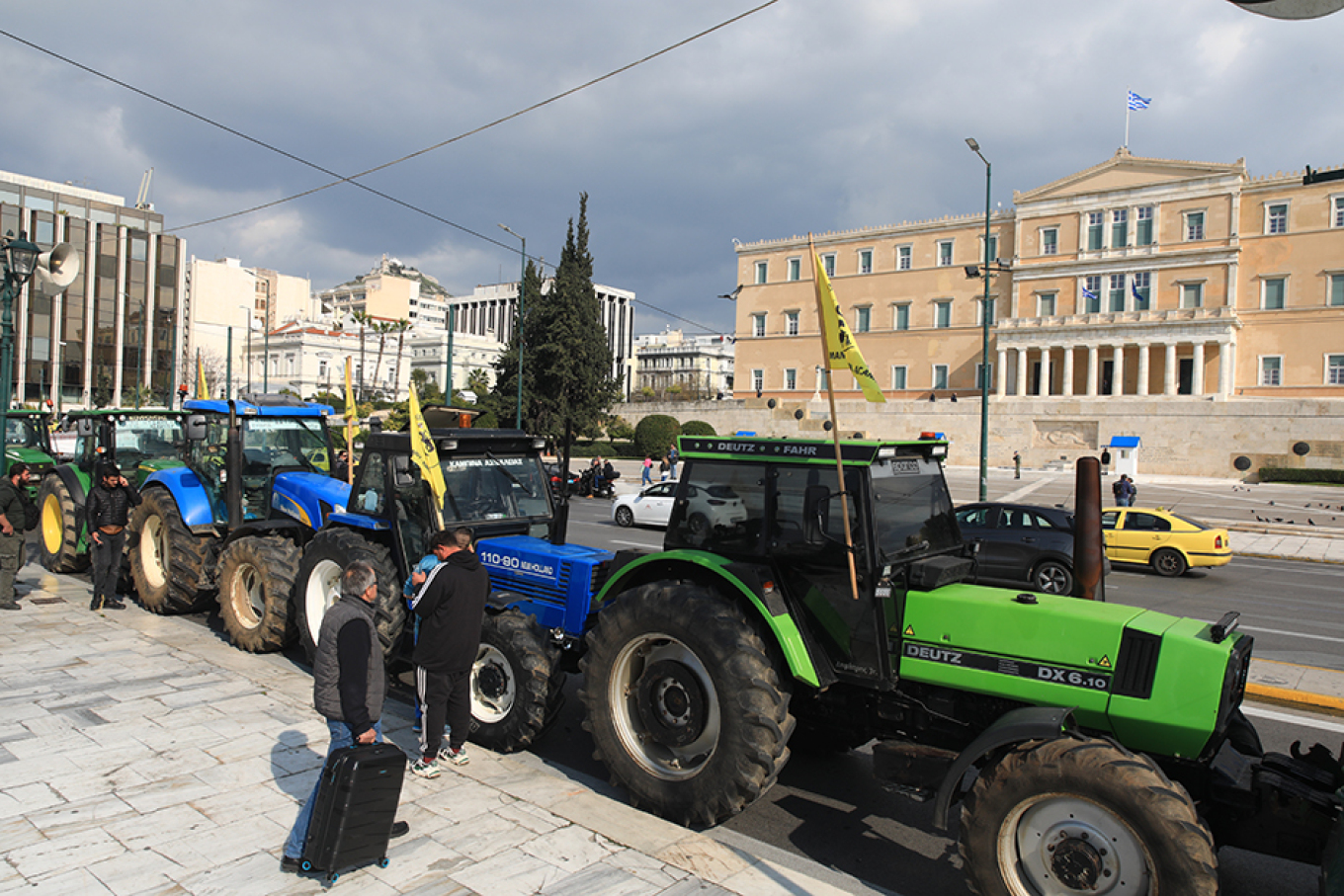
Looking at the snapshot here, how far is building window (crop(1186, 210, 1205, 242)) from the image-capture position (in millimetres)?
55438

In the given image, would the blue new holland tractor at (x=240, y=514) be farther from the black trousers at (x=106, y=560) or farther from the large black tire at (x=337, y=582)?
the large black tire at (x=337, y=582)

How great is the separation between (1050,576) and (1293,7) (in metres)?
13.4

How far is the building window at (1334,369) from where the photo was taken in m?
52.5

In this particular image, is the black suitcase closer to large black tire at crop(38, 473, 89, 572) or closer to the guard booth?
large black tire at crop(38, 473, 89, 572)

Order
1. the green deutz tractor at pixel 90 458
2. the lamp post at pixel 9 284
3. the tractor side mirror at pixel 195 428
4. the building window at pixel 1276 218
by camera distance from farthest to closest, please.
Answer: the building window at pixel 1276 218
the lamp post at pixel 9 284
the green deutz tractor at pixel 90 458
the tractor side mirror at pixel 195 428

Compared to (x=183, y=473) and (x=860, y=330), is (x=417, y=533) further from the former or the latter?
(x=860, y=330)

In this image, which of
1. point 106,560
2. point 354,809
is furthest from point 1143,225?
point 354,809

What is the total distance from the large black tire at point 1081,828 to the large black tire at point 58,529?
13432 millimetres

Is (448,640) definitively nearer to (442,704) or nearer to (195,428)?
(442,704)

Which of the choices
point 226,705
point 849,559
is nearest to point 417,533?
point 226,705

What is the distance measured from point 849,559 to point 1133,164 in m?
65.1

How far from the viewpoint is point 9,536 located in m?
9.99

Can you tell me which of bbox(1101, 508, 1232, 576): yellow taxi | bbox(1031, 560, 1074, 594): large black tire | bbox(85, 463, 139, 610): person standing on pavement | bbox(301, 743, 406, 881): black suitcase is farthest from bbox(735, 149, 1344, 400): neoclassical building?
bbox(301, 743, 406, 881): black suitcase

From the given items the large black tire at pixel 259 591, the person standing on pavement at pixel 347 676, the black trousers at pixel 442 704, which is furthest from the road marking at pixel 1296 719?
the large black tire at pixel 259 591
